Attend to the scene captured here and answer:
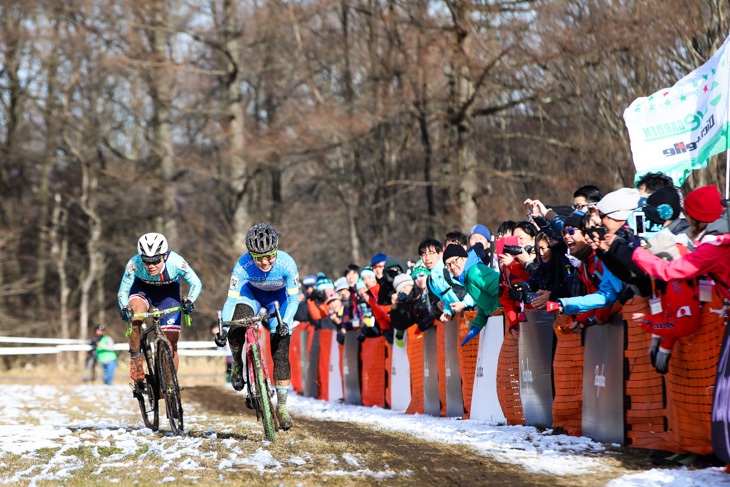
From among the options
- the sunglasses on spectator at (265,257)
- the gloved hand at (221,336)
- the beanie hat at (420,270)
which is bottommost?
the gloved hand at (221,336)

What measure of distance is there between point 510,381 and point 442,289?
197cm

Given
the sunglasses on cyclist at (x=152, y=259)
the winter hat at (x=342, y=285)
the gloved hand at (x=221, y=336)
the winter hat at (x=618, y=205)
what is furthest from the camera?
the winter hat at (x=342, y=285)

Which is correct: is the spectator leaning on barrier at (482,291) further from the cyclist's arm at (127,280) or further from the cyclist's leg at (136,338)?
the cyclist's arm at (127,280)

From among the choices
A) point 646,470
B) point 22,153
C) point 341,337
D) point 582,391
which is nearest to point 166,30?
point 22,153

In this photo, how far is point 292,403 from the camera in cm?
1655

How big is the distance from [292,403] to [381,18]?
14.1 m

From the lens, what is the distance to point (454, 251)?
1097cm

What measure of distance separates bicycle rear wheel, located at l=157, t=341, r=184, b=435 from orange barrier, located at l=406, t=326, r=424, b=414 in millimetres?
3986

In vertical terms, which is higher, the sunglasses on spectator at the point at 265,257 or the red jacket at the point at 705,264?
the sunglasses on spectator at the point at 265,257

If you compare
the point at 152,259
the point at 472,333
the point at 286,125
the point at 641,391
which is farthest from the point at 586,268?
the point at 286,125

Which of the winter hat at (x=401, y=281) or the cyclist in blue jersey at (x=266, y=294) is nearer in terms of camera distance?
the cyclist in blue jersey at (x=266, y=294)

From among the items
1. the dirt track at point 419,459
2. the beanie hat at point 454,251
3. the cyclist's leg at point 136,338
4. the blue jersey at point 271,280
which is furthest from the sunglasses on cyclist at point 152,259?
the beanie hat at point 454,251

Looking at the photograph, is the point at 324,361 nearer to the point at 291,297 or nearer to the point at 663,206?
the point at 291,297

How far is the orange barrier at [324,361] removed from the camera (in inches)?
688
